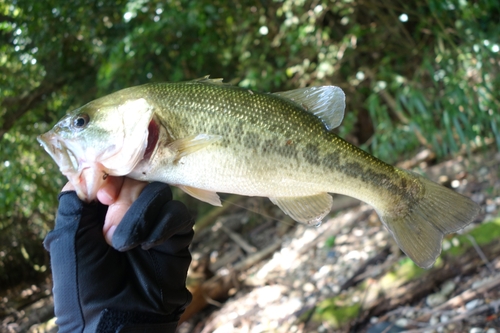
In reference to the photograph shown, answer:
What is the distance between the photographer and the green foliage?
15.8 feet

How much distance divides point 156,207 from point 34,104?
5356mm

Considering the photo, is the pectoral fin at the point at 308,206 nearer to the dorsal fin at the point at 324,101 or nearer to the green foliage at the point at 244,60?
the dorsal fin at the point at 324,101

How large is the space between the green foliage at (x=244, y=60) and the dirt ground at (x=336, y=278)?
2.46ft

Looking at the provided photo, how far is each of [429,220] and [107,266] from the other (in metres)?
1.63

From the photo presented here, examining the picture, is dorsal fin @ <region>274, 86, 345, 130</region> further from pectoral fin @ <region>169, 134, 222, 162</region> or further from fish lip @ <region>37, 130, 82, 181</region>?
fish lip @ <region>37, 130, 82, 181</region>

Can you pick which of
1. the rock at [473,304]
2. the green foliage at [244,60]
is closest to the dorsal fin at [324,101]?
the rock at [473,304]

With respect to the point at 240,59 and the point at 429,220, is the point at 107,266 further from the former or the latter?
the point at 240,59

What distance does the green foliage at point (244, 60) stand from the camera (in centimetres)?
480

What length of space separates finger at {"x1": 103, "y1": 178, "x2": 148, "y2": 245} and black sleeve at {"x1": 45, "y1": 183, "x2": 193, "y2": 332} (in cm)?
5

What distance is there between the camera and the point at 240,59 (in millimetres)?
5957

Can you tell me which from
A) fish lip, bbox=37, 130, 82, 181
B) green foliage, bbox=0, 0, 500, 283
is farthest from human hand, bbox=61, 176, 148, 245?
green foliage, bbox=0, 0, 500, 283

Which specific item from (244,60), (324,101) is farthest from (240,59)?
(324,101)

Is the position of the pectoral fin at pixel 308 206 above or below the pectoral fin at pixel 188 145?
below

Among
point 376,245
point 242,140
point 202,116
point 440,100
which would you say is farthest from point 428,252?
point 376,245
